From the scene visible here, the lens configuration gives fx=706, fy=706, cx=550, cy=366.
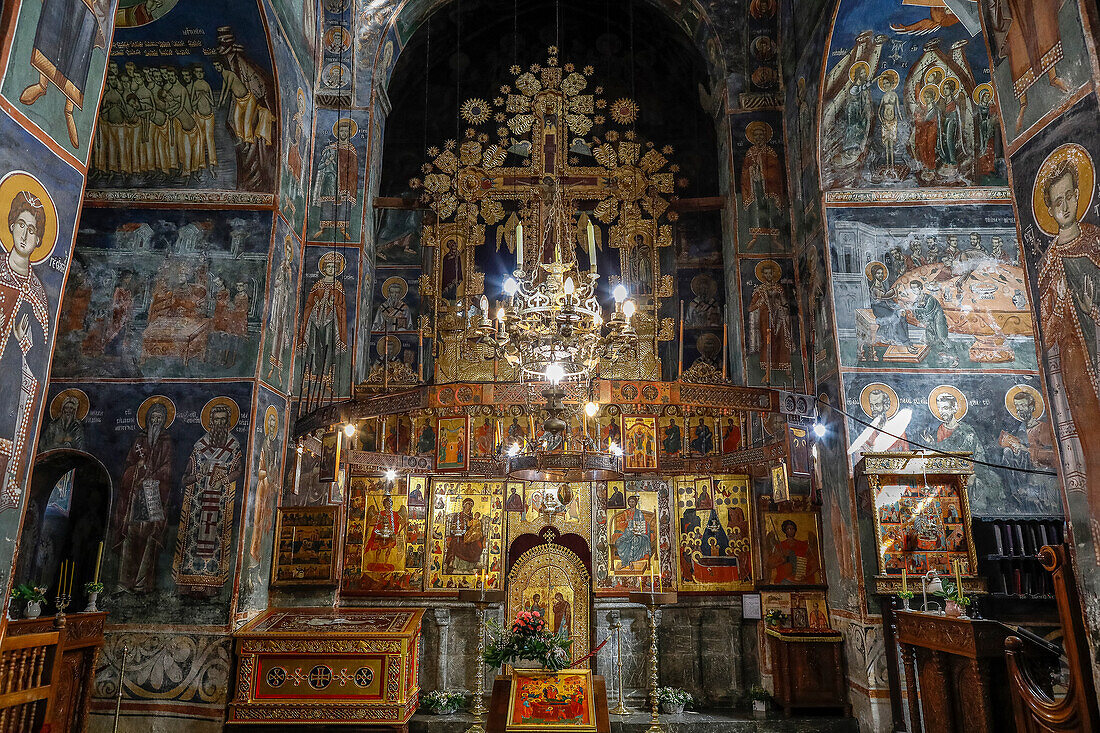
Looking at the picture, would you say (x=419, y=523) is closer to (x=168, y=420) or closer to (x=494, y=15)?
(x=168, y=420)

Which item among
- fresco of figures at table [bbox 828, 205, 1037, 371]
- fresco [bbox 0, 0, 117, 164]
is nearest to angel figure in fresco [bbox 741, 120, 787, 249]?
fresco of figures at table [bbox 828, 205, 1037, 371]

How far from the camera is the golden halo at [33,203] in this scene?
5.39 metres

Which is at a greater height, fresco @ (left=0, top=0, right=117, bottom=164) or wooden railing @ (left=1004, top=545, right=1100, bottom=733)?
fresco @ (left=0, top=0, right=117, bottom=164)

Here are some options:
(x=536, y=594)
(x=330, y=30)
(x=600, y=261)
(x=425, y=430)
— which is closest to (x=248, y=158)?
(x=330, y=30)

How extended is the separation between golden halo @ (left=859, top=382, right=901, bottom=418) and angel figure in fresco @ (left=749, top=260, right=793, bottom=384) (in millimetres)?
2044

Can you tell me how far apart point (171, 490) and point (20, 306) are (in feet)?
20.4

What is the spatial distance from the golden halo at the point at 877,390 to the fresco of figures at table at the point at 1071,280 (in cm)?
549

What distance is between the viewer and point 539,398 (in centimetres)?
1071

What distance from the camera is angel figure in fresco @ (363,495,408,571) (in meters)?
13.4

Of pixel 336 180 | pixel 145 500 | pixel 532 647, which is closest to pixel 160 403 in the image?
pixel 145 500

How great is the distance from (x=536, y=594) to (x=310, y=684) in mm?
4578

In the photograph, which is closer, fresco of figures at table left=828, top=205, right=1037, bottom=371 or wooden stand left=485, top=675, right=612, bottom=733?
wooden stand left=485, top=675, right=612, bottom=733

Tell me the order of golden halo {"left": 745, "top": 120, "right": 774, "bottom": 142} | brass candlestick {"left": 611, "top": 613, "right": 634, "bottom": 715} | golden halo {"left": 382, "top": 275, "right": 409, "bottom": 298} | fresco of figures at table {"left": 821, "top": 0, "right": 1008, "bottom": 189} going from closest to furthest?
fresco of figures at table {"left": 821, "top": 0, "right": 1008, "bottom": 189} → brass candlestick {"left": 611, "top": 613, "right": 634, "bottom": 715} → golden halo {"left": 745, "top": 120, "right": 774, "bottom": 142} → golden halo {"left": 382, "top": 275, "right": 409, "bottom": 298}

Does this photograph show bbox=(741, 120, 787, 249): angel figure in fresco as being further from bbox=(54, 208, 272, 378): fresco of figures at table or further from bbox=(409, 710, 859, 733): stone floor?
bbox=(54, 208, 272, 378): fresco of figures at table
